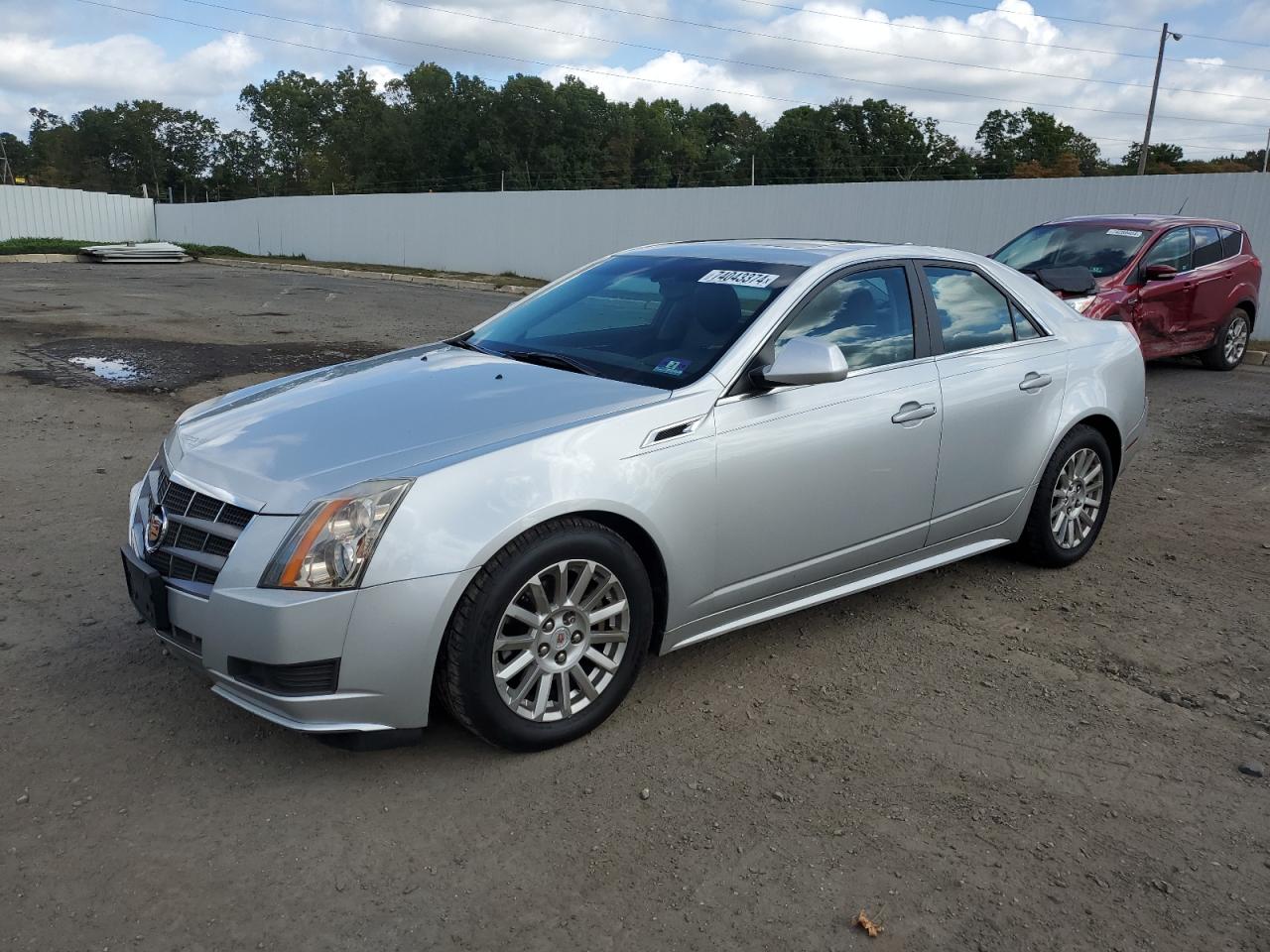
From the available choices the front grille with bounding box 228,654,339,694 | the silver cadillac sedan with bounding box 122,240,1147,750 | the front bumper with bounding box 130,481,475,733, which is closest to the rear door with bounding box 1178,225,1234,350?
the silver cadillac sedan with bounding box 122,240,1147,750

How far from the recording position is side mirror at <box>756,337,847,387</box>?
356 cm

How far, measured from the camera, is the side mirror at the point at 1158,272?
1022cm

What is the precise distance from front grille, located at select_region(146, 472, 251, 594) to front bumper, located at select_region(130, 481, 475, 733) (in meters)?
0.07

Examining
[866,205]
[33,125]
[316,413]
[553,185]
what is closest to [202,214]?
[553,185]

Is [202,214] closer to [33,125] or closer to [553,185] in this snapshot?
[553,185]

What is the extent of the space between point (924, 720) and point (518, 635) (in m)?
1.51

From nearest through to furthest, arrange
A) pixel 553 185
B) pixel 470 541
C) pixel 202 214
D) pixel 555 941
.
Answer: pixel 555 941
pixel 470 541
pixel 202 214
pixel 553 185

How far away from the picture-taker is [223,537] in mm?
3053

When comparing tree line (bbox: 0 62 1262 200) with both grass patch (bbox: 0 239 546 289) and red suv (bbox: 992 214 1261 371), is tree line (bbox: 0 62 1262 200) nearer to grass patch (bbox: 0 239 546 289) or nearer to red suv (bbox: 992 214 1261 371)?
grass patch (bbox: 0 239 546 289)

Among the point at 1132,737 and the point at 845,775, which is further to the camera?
the point at 1132,737

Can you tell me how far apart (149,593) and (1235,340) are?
1242cm

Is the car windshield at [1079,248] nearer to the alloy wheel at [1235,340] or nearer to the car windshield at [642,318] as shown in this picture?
the alloy wheel at [1235,340]

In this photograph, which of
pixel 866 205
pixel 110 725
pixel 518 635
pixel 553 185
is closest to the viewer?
pixel 518 635

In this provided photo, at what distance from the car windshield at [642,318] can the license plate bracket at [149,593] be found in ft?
5.38
